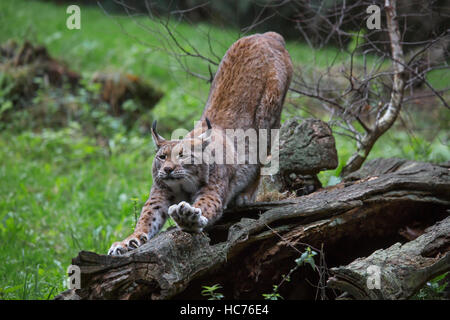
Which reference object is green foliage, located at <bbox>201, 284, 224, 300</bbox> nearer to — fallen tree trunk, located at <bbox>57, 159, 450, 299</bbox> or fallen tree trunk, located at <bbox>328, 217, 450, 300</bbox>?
fallen tree trunk, located at <bbox>57, 159, 450, 299</bbox>

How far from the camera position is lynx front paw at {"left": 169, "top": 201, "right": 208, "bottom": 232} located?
3289 mm

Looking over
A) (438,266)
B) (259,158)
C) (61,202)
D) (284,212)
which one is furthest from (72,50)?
(438,266)

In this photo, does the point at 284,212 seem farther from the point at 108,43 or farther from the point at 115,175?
the point at 108,43

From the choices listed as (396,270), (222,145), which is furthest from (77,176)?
(396,270)

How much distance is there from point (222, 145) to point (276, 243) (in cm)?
121

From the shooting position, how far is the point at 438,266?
3.11m

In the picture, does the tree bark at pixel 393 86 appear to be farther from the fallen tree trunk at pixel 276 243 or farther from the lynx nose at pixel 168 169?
the lynx nose at pixel 168 169

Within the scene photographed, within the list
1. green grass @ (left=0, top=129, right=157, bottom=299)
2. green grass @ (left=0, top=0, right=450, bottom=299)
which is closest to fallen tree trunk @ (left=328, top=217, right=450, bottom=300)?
green grass @ (left=0, top=0, right=450, bottom=299)

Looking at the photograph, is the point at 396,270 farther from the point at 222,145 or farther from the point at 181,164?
the point at 222,145

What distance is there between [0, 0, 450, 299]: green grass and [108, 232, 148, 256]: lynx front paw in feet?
2.50

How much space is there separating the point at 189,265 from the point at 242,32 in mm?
3332

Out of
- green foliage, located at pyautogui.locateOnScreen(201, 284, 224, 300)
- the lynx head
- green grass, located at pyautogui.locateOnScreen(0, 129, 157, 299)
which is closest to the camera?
green foliage, located at pyautogui.locateOnScreen(201, 284, 224, 300)

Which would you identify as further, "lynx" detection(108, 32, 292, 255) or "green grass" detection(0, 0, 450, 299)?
"green grass" detection(0, 0, 450, 299)

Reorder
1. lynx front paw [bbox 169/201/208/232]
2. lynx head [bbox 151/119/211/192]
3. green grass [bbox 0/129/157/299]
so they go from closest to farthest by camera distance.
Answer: lynx front paw [bbox 169/201/208/232] → lynx head [bbox 151/119/211/192] → green grass [bbox 0/129/157/299]
